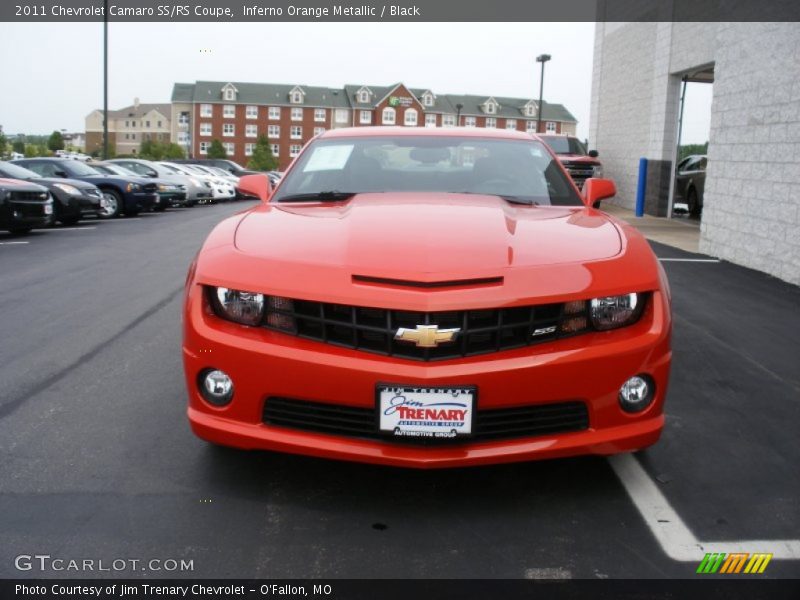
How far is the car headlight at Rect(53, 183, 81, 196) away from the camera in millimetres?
15102

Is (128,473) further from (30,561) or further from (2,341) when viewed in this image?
(2,341)

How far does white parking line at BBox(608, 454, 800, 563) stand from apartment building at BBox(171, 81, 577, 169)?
101m

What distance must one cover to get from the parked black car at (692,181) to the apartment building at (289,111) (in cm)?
8514

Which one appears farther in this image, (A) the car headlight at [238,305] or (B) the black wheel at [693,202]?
(B) the black wheel at [693,202]

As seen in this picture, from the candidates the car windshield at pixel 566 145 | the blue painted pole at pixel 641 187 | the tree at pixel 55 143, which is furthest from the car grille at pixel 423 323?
the tree at pixel 55 143

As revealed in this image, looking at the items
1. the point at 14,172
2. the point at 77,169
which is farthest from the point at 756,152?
the point at 77,169

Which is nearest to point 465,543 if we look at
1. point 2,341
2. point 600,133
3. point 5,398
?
point 5,398

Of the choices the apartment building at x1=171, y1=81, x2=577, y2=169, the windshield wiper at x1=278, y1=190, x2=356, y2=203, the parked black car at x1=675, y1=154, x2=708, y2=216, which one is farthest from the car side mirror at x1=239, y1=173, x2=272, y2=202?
the apartment building at x1=171, y1=81, x2=577, y2=169

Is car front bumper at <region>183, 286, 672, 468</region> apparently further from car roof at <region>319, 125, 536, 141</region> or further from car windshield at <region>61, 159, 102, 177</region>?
car windshield at <region>61, 159, 102, 177</region>

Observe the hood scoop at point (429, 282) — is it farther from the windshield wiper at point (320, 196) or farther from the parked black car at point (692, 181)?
the parked black car at point (692, 181)

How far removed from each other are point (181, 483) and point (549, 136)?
19.8 metres

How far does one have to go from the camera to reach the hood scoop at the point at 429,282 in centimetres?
A: 281

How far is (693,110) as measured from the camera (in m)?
18.5

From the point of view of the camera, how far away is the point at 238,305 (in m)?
3.01
